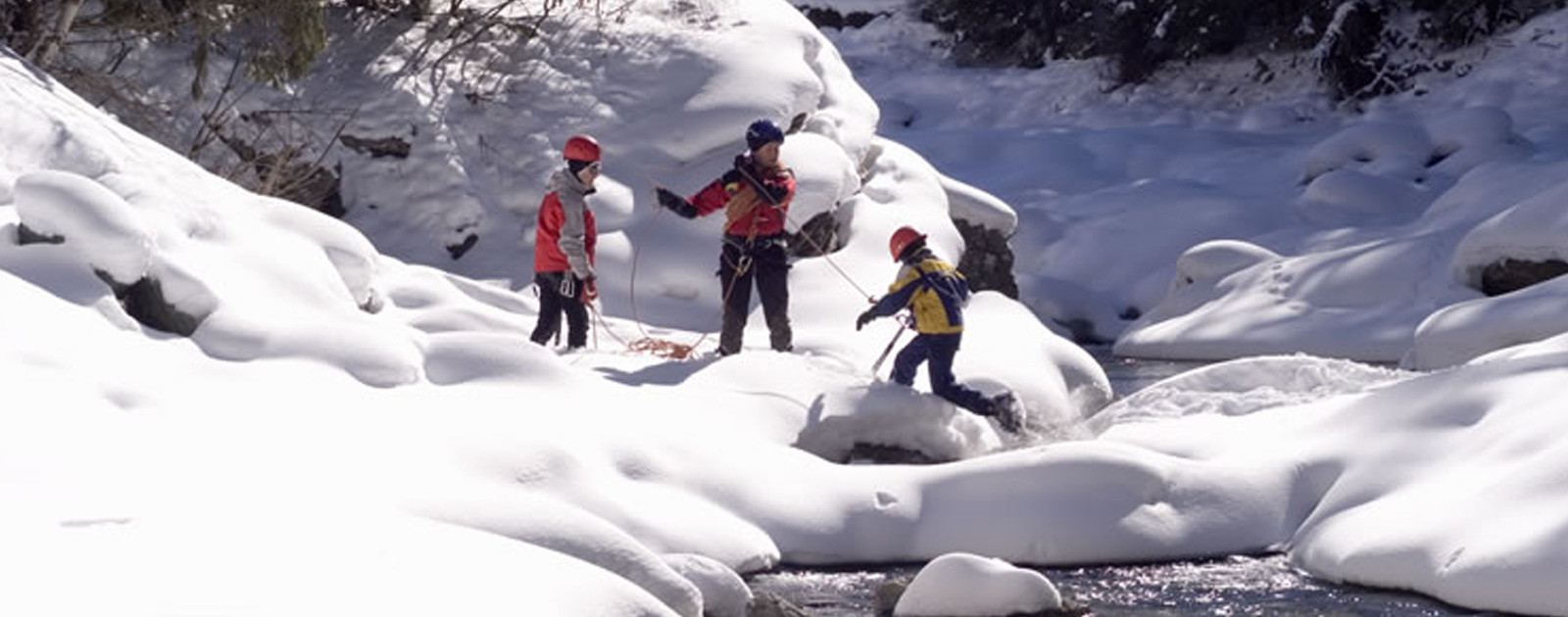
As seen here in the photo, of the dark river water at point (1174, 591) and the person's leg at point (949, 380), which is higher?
the dark river water at point (1174, 591)

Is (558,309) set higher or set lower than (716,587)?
lower

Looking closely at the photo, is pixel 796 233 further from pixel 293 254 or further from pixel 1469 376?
pixel 1469 376

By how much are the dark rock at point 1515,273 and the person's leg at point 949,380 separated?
715cm

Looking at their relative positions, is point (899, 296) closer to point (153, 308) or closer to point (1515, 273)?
point (153, 308)

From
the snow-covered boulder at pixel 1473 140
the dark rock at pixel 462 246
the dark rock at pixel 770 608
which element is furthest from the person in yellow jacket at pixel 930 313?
the snow-covered boulder at pixel 1473 140

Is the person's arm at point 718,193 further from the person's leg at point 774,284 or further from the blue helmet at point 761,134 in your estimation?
the person's leg at point 774,284

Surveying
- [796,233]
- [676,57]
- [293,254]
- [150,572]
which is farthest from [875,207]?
[150,572]

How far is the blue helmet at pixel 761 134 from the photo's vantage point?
1042 centimetres

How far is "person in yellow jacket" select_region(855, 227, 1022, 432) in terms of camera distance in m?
9.88

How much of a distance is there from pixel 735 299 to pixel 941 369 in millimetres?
1336

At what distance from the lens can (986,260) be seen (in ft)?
49.9

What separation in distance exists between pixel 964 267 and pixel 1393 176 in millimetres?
9546

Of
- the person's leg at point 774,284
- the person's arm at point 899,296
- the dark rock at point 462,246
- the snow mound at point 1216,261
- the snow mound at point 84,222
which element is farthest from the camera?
the snow mound at point 1216,261

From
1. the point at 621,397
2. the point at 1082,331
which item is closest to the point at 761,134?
the point at 621,397
